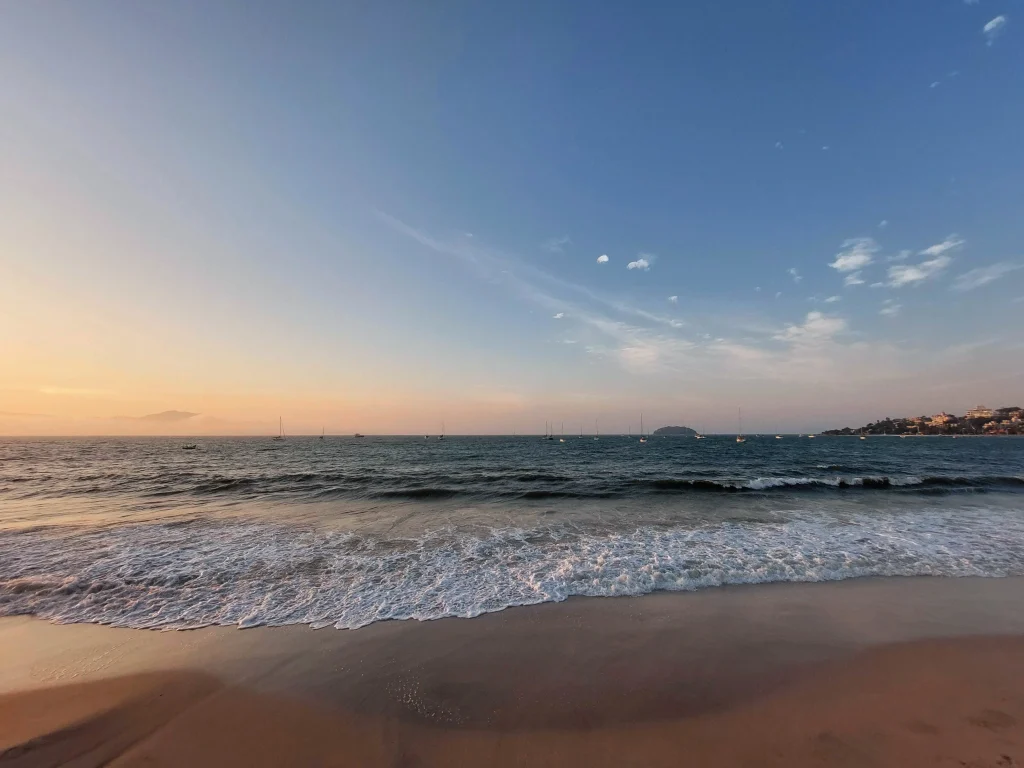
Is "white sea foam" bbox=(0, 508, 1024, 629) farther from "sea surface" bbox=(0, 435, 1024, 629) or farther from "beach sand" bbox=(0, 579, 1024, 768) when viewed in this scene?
"beach sand" bbox=(0, 579, 1024, 768)

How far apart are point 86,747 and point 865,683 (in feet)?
29.6

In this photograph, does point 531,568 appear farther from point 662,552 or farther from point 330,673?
point 330,673

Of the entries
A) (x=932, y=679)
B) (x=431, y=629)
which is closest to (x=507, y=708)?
(x=431, y=629)

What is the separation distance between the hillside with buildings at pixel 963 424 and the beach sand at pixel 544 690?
708 ft

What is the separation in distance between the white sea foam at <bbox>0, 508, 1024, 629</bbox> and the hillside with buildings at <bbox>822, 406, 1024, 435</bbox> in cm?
20700

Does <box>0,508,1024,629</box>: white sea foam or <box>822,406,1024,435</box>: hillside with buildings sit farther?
<box>822,406,1024,435</box>: hillside with buildings

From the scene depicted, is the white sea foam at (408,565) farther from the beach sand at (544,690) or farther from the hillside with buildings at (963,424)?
the hillside with buildings at (963,424)

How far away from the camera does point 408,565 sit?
9.90m

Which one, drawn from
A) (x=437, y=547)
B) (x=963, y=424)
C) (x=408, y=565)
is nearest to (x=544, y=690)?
(x=408, y=565)

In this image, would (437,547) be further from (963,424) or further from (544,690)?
(963,424)

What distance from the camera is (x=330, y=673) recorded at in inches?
218

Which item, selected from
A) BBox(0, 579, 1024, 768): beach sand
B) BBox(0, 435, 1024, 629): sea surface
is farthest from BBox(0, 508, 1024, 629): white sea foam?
BBox(0, 579, 1024, 768): beach sand

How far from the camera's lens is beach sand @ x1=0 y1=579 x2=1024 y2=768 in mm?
4180

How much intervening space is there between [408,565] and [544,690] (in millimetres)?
5607
